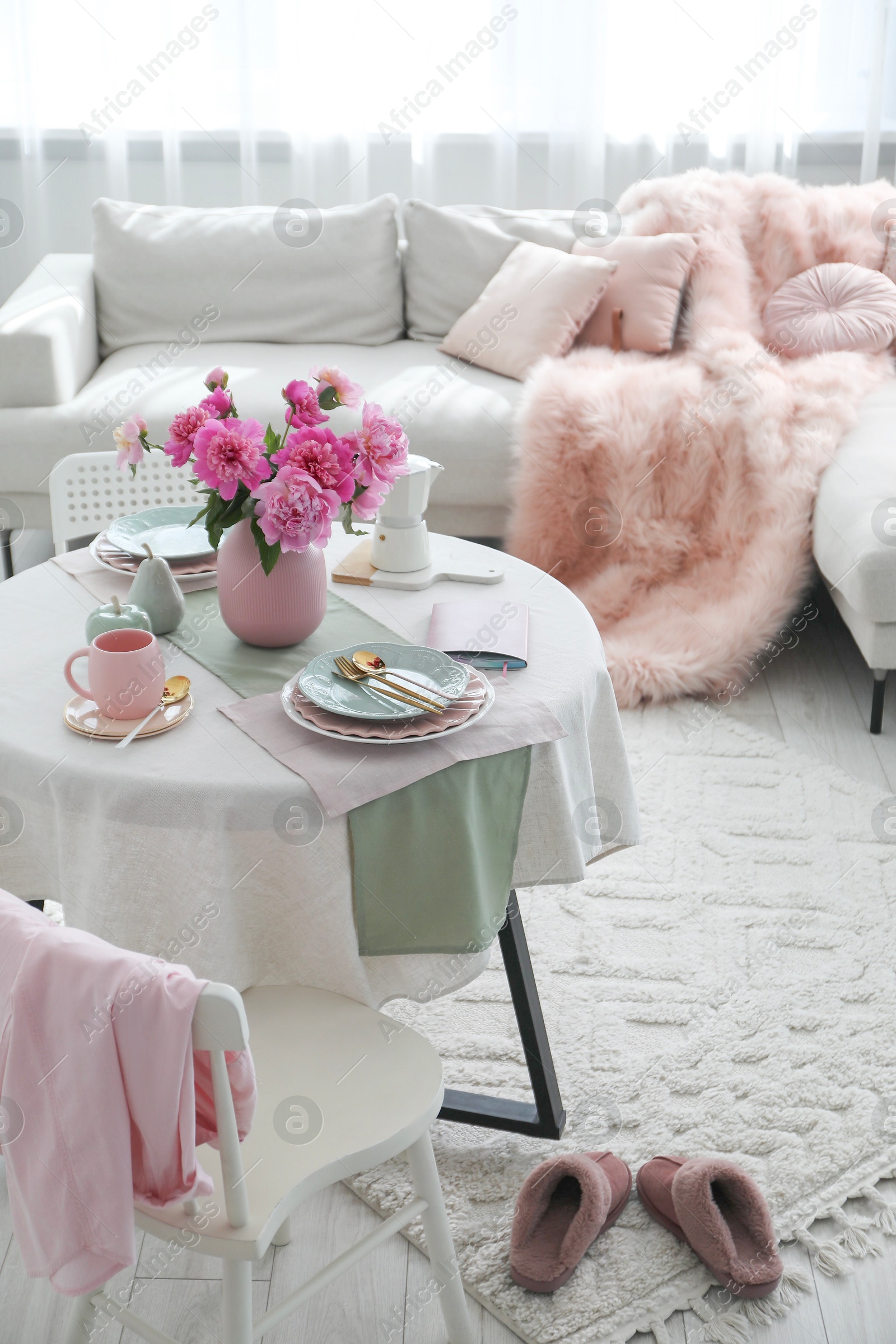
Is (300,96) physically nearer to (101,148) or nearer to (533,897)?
A: (101,148)

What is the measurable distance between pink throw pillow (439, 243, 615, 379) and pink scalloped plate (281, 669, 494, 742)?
2.16m

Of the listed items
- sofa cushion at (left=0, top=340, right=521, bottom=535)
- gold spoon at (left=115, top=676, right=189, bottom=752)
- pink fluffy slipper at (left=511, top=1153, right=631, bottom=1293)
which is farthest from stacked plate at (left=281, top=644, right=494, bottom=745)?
sofa cushion at (left=0, top=340, right=521, bottom=535)

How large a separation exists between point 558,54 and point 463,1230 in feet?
12.5

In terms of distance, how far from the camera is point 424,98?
13.0ft

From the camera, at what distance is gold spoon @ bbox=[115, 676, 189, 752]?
1255mm

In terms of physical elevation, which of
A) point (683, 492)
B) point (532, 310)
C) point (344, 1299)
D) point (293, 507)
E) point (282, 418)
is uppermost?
point (293, 507)

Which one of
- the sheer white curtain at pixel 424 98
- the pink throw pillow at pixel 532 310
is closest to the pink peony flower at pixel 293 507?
the pink throw pillow at pixel 532 310

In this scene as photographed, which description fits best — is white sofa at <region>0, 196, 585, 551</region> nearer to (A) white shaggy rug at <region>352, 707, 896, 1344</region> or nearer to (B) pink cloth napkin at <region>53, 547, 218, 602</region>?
(A) white shaggy rug at <region>352, 707, 896, 1344</region>

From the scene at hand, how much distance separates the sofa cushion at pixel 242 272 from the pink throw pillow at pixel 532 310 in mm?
366

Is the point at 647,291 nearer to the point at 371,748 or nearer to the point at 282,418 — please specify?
the point at 282,418

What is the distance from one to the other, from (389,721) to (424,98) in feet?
11.1

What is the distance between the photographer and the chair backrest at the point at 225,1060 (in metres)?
0.79

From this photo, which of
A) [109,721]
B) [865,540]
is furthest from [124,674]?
[865,540]

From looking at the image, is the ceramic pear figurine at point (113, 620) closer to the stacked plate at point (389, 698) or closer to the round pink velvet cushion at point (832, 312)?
the stacked plate at point (389, 698)
